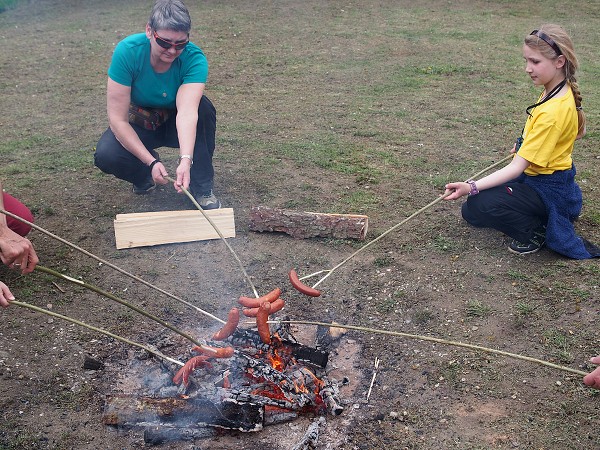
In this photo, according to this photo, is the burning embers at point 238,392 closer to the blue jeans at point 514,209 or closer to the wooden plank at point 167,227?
the wooden plank at point 167,227

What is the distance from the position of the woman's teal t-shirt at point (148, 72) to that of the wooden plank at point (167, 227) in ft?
2.85

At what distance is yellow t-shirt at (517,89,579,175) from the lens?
160 inches

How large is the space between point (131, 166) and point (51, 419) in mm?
2350

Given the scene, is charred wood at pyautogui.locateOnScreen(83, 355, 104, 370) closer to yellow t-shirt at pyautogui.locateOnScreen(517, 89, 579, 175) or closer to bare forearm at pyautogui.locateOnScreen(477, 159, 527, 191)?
bare forearm at pyautogui.locateOnScreen(477, 159, 527, 191)

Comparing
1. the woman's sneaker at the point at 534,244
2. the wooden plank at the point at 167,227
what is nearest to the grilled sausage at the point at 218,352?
the wooden plank at the point at 167,227

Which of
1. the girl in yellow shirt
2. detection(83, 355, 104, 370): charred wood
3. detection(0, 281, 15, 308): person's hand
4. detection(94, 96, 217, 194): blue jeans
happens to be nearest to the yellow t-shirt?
the girl in yellow shirt

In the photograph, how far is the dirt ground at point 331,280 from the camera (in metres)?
3.16

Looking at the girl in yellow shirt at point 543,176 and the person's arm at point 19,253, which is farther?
the girl in yellow shirt at point 543,176

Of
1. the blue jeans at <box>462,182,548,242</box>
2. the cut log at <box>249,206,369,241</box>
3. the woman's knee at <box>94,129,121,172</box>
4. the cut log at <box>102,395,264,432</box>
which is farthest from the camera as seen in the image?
the woman's knee at <box>94,129,121,172</box>

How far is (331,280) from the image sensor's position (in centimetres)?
429

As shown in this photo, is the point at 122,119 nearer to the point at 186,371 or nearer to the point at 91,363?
the point at 91,363

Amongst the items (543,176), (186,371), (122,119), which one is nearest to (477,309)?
(543,176)

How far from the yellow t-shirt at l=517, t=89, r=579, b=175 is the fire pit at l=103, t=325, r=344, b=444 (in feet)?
6.37

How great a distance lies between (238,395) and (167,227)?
6.29ft
